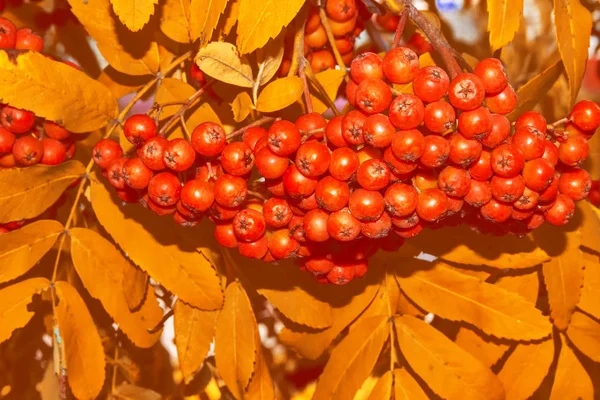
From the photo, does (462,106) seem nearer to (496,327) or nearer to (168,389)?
(496,327)

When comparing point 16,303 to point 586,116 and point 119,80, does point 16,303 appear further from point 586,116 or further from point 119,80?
point 586,116

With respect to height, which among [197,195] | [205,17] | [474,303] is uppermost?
[205,17]

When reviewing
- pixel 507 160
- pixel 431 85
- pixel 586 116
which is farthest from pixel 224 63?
pixel 586 116

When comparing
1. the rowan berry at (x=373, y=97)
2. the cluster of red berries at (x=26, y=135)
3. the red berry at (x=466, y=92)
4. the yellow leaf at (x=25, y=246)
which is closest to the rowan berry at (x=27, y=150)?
the cluster of red berries at (x=26, y=135)

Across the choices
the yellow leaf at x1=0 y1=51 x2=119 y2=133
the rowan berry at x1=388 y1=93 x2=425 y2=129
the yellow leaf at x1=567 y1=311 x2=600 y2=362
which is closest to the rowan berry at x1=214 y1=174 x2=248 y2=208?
the rowan berry at x1=388 y1=93 x2=425 y2=129

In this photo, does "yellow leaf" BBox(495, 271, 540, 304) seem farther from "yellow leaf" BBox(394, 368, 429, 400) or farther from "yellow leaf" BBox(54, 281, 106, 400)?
"yellow leaf" BBox(54, 281, 106, 400)

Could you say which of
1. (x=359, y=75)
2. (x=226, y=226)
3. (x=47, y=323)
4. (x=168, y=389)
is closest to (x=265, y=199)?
(x=226, y=226)
